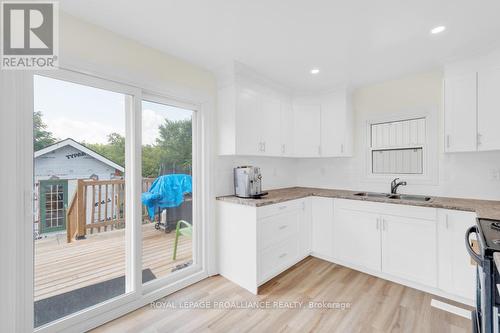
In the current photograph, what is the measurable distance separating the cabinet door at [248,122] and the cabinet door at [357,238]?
1.38 metres

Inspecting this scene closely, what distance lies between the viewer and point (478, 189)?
2400 millimetres

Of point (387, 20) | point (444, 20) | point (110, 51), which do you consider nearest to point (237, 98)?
point (110, 51)

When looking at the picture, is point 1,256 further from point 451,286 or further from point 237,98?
point 451,286

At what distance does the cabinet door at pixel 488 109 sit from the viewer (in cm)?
209

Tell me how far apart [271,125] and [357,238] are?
1829mm

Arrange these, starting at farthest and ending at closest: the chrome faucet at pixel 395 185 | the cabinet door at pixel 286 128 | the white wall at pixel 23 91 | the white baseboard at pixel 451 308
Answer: the cabinet door at pixel 286 128, the chrome faucet at pixel 395 185, the white baseboard at pixel 451 308, the white wall at pixel 23 91

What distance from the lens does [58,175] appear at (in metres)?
1.72

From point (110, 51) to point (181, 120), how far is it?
90 centimetres

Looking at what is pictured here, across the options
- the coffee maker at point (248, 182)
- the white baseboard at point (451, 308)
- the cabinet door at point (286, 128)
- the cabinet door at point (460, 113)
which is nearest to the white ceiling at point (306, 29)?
the cabinet door at point (460, 113)

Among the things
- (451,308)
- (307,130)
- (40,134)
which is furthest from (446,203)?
(40,134)

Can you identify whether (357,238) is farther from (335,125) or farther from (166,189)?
(166,189)

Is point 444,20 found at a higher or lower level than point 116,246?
higher

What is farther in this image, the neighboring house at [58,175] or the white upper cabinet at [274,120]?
the white upper cabinet at [274,120]

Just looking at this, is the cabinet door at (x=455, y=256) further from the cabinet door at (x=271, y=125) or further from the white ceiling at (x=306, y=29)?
the cabinet door at (x=271, y=125)
